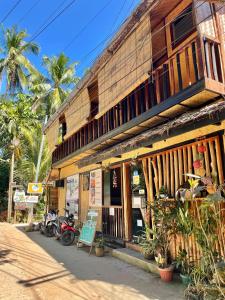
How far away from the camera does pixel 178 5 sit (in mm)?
6680

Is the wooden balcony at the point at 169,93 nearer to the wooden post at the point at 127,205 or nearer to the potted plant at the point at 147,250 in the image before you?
the wooden post at the point at 127,205

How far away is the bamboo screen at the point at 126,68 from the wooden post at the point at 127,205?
2255mm

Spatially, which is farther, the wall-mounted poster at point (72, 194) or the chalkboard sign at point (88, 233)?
the wall-mounted poster at point (72, 194)

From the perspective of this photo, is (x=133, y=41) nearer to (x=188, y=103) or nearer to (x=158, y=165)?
(x=188, y=103)

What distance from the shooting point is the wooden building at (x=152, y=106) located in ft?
16.7

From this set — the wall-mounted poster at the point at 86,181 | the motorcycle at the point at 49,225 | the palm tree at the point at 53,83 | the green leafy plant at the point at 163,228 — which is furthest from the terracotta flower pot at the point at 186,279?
the palm tree at the point at 53,83

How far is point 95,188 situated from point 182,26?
20.6ft

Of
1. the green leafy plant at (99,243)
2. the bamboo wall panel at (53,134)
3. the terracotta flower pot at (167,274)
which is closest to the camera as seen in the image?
the terracotta flower pot at (167,274)

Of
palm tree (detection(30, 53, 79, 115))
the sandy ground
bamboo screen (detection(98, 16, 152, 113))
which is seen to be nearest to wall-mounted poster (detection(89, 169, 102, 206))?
the sandy ground

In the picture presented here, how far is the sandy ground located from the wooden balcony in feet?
11.9

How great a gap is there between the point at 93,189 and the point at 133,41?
5670mm

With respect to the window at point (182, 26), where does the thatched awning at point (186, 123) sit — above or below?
below

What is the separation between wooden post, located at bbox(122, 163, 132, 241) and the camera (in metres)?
7.68

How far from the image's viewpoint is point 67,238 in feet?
30.0
